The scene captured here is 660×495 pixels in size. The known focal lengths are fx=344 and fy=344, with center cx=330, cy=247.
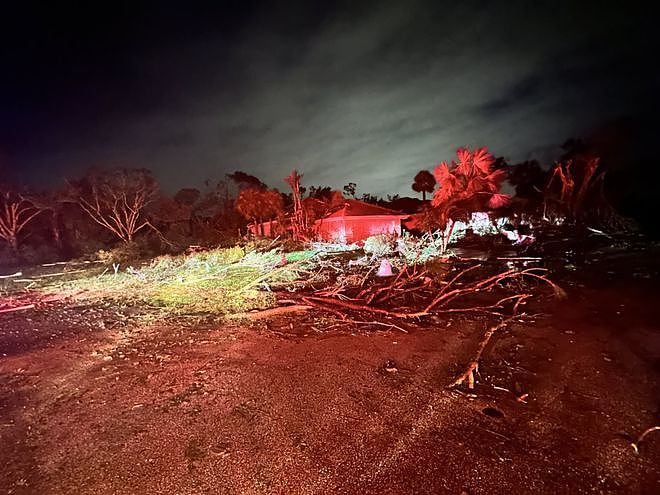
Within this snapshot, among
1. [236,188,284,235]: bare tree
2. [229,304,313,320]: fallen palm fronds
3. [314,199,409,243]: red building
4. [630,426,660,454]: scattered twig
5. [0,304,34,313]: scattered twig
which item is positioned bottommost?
[630,426,660,454]: scattered twig

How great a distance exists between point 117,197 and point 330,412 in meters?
22.5

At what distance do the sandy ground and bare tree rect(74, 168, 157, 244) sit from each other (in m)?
17.4

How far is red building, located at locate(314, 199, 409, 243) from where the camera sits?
22.0 meters

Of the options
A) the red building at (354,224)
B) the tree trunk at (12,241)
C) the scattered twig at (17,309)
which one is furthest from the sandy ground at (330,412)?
the tree trunk at (12,241)

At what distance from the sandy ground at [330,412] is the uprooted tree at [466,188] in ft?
25.1

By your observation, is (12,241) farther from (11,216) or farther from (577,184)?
(577,184)

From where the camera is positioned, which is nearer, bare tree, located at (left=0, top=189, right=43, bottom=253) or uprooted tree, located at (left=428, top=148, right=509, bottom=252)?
uprooted tree, located at (left=428, top=148, right=509, bottom=252)

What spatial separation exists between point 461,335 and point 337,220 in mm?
16662

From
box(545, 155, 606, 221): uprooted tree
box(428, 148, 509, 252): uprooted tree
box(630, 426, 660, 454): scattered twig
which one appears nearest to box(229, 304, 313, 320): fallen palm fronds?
box(630, 426, 660, 454): scattered twig

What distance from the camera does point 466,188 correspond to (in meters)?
13.5

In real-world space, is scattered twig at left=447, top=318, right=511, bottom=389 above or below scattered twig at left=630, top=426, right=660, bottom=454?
above

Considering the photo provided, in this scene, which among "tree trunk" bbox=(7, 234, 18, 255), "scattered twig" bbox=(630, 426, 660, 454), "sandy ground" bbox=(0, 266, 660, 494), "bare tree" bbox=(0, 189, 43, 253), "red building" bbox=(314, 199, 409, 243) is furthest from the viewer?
"red building" bbox=(314, 199, 409, 243)

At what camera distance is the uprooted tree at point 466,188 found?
1286 centimetres

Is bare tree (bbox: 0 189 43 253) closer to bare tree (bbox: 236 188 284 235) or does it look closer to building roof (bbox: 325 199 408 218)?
bare tree (bbox: 236 188 284 235)
